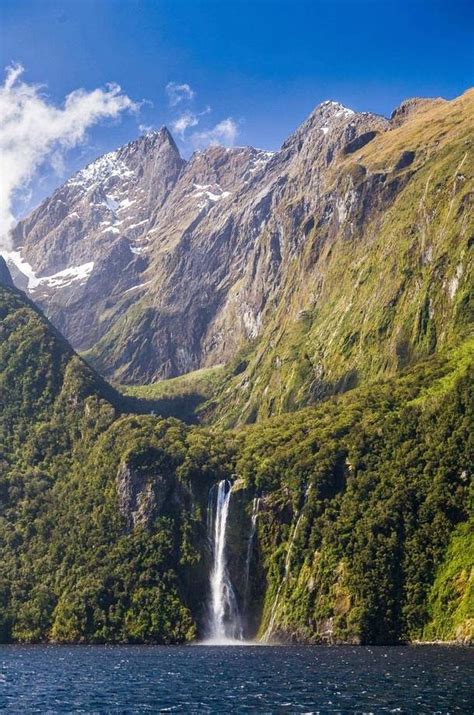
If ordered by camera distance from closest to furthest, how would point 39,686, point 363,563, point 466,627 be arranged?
point 39,686, point 466,627, point 363,563

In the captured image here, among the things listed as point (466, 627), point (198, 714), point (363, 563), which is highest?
point (363, 563)

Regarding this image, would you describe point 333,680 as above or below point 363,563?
below

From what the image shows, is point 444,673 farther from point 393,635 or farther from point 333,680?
point 393,635

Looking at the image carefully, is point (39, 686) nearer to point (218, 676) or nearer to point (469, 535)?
point (218, 676)

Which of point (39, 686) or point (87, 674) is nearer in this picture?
point (39, 686)

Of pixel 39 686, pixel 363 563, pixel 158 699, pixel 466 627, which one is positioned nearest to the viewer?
pixel 158 699

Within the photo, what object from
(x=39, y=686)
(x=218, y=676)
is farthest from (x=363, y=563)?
(x=39, y=686)
